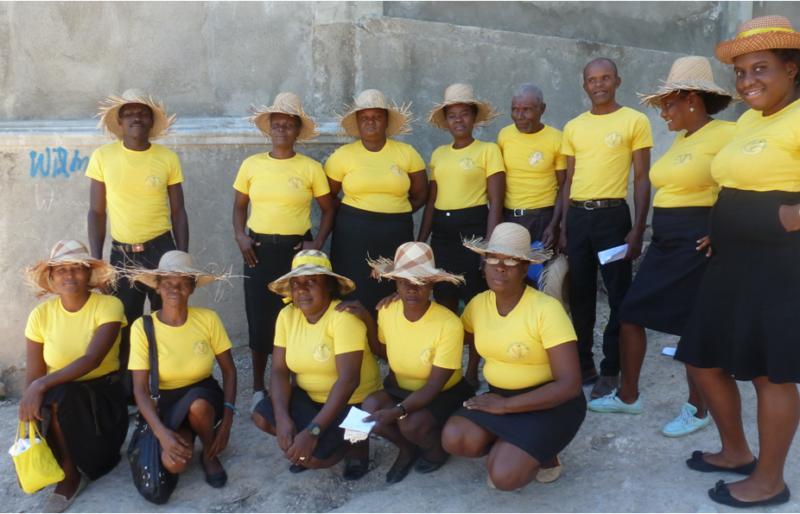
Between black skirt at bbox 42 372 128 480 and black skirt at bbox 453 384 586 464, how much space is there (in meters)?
1.98

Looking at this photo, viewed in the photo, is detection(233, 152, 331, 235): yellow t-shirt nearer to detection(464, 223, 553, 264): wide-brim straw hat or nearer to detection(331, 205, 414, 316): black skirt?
detection(331, 205, 414, 316): black skirt

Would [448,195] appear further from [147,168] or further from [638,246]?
[147,168]

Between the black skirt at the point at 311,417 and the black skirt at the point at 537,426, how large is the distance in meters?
0.69

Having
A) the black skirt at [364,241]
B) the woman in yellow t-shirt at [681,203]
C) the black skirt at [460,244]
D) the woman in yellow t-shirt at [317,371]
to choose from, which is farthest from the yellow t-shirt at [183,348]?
the woman in yellow t-shirt at [681,203]

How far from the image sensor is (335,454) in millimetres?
3357

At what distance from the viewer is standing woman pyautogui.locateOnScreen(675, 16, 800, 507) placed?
8.32 ft

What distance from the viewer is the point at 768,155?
8.30ft

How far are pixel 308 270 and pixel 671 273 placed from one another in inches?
77.5

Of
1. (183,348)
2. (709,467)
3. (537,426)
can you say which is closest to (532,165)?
(537,426)

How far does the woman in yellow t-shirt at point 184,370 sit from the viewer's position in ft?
11.1

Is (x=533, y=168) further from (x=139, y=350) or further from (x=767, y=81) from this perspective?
(x=139, y=350)

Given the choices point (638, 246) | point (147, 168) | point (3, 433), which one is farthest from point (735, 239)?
point (3, 433)

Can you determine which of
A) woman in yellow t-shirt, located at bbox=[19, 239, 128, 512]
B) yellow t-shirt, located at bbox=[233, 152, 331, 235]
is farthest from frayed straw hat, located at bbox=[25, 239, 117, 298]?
yellow t-shirt, located at bbox=[233, 152, 331, 235]

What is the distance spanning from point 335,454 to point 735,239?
2224mm
